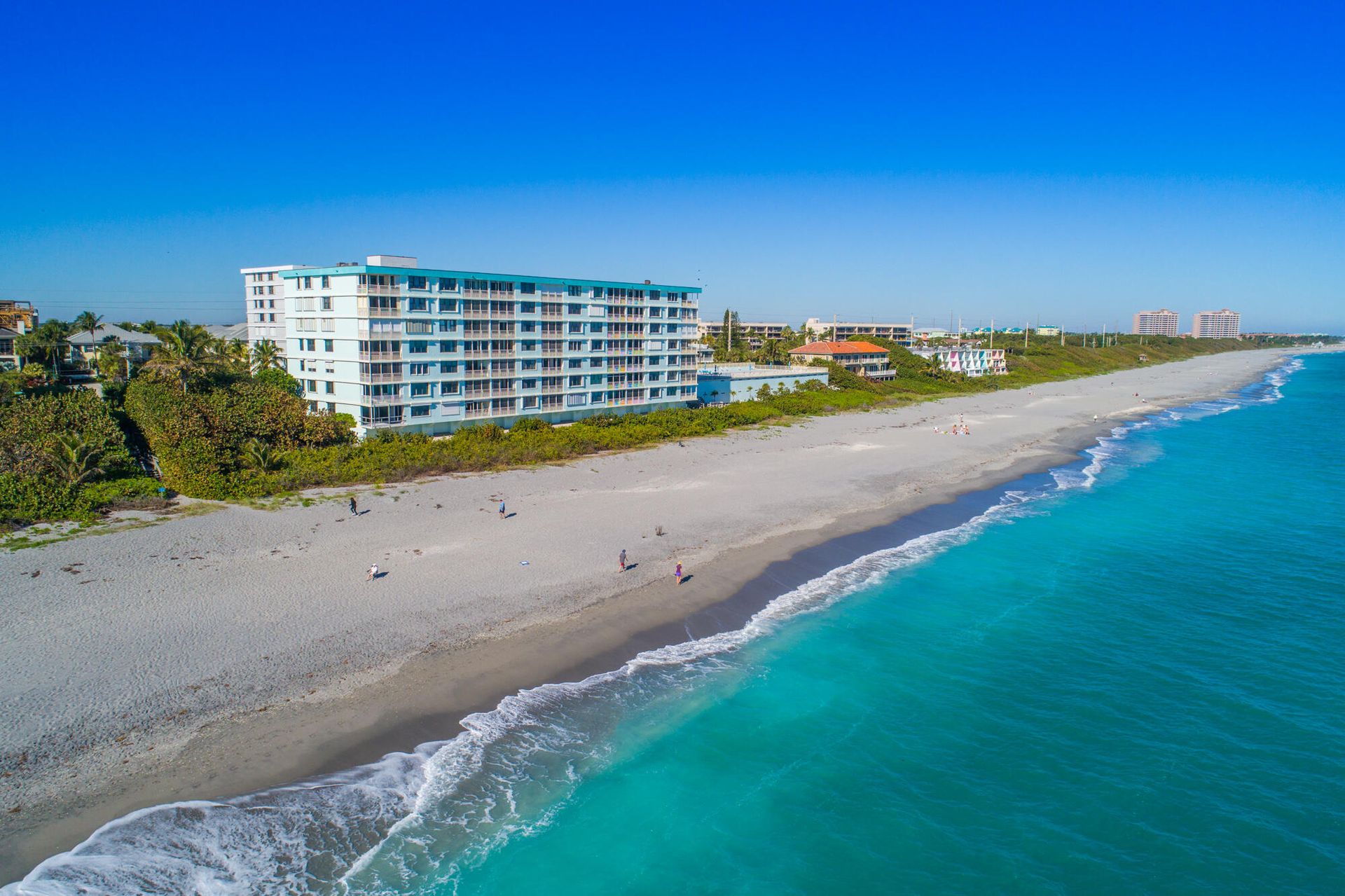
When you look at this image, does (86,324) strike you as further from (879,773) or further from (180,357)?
(879,773)

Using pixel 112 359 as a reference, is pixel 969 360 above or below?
above

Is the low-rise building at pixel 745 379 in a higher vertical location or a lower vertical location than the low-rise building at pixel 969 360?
lower

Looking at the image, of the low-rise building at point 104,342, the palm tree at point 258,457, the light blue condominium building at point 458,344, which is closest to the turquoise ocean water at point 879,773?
the palm tree at point 258,457

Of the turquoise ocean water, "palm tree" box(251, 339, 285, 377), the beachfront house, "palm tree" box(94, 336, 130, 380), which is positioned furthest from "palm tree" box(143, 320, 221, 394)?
the beachfront house

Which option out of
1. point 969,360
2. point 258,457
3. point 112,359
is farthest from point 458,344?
point 969,360

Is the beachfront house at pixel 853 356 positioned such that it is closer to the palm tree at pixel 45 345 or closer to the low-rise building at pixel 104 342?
the low-rise building at pixel 104 342

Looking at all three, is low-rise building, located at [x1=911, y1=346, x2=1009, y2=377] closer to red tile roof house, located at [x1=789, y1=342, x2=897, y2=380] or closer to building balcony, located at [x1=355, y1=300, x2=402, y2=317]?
red tile roof house, located at [x1=789, y1=342, x2=897, y2=380]

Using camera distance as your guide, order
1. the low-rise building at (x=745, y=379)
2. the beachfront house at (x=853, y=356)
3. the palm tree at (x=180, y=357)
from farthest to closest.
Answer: the beachfront house at (x=853, y=356) → the low-rise building at (x=745, y=379) → the palm tree at (x=180, y=357)
